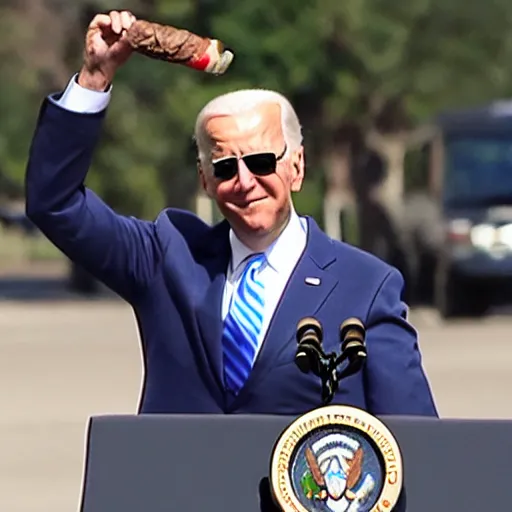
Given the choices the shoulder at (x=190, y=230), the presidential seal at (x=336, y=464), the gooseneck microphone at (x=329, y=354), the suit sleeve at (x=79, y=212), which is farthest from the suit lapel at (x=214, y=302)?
the presidential seal at (x=336, y=464)

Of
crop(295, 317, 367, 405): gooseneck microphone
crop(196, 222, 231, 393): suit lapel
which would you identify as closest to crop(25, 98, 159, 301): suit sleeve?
crop(196, 222, 231, 393): suit lapel

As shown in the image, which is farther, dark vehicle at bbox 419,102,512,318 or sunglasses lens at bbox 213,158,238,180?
dark vehicle at bbox 419,102,512,318

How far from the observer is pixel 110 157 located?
30594 millimetres

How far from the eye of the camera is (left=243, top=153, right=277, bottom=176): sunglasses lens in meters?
3.56

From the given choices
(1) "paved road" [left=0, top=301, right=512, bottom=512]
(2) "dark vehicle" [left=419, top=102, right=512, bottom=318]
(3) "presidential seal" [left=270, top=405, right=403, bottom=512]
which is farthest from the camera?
(2) "dark vehicle" [left=419, top=102, right=512, bottom=318]

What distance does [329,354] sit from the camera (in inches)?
133

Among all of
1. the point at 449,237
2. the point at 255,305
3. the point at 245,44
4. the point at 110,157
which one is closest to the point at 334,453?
the point at 255,305

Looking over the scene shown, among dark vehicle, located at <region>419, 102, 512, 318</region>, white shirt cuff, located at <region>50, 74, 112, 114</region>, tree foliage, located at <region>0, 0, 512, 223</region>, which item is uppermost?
tree foliage, located at <region>0, 0, 512, 223</region>

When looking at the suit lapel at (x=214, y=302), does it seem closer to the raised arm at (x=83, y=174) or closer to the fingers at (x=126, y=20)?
the raised arm at (x=83, y=174)

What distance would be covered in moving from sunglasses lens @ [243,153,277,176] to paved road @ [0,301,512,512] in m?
5.76

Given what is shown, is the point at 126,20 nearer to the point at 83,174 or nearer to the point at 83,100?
the point at 83,100

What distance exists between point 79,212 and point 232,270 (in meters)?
0.33

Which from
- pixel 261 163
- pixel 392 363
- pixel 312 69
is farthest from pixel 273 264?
pixel 312 69

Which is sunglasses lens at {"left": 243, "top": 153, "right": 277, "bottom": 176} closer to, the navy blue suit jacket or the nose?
the nose
